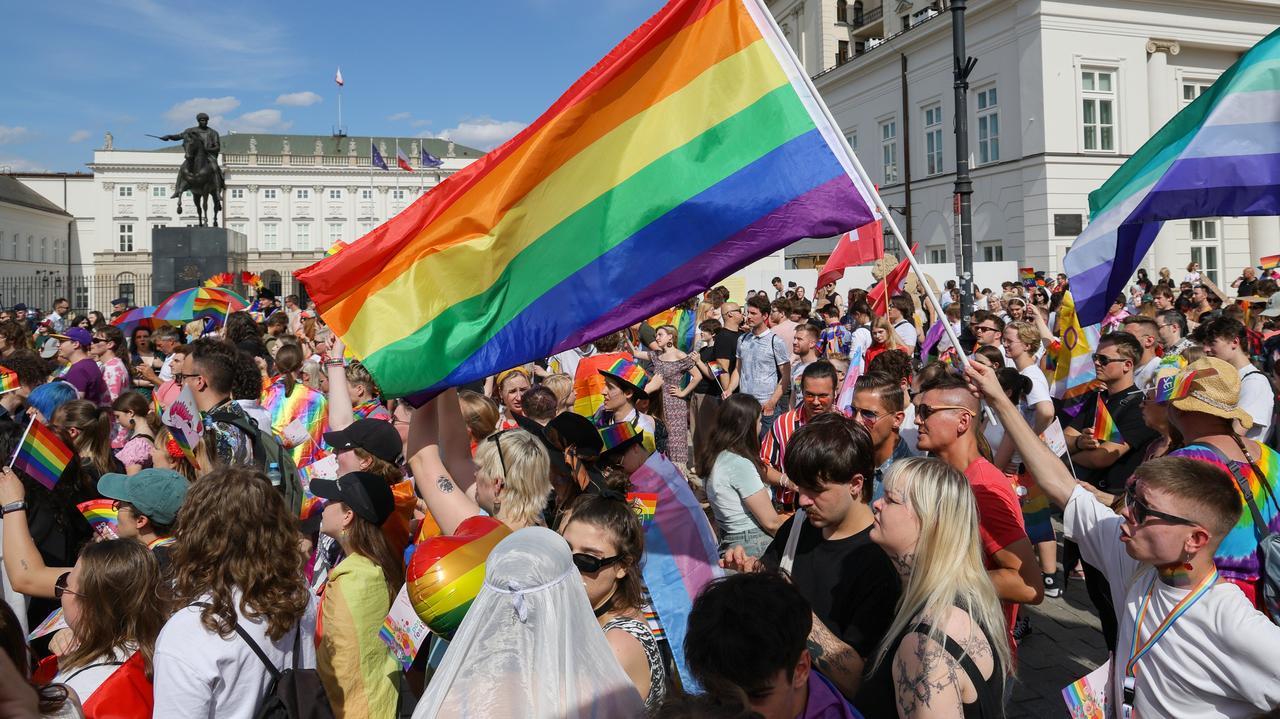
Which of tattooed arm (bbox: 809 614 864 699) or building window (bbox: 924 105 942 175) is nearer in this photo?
tattooed arm (bbox: 809 614 864 699)

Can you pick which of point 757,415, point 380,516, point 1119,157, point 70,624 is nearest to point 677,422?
point 757,415

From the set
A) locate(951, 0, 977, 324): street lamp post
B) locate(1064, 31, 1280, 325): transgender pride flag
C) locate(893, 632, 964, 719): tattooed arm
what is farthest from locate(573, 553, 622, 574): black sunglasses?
locate(951, 0, 977, 324): street lamp post

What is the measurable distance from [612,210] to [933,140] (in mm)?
33957

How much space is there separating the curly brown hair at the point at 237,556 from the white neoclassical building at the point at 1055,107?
29.7m

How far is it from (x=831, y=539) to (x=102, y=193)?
313 feet

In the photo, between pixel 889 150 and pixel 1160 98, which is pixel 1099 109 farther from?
pixel 889 150

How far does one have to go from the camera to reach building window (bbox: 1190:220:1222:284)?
104 feet

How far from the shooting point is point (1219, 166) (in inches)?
182

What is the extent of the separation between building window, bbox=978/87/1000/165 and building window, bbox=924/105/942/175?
5.87 feet

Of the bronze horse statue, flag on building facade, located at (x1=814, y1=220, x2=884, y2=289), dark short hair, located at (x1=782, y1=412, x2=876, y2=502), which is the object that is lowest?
dark short hair, located at (x1=782, y1=412, x2=876, y2=502)

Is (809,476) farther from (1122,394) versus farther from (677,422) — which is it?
(677,422)

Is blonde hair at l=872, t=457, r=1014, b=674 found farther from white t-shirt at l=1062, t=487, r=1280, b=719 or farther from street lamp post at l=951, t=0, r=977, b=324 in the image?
street lamp post at l=951, t=0, r=977, b=324

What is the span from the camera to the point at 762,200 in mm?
3654

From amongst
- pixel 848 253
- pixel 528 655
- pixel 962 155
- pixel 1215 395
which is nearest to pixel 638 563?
pixel 528 655
